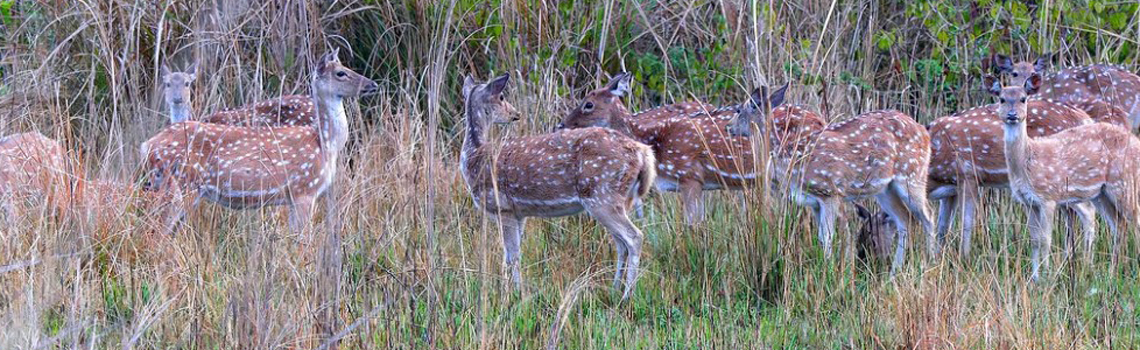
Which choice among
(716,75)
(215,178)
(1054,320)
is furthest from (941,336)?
(716,75)

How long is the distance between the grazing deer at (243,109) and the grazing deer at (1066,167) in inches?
142

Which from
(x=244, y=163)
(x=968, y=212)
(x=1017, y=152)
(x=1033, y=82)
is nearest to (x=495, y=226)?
(x=244, y=163)

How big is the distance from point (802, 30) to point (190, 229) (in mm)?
4736

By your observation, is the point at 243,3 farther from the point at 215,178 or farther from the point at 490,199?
the point at 490,199

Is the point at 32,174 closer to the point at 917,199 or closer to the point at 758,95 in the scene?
the point at 758,95

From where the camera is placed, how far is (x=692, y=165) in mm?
8523

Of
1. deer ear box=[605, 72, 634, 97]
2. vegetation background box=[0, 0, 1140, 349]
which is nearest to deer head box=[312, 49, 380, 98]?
vegetation background box=[0, 0, 1140, 349]

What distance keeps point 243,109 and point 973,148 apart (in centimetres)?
379

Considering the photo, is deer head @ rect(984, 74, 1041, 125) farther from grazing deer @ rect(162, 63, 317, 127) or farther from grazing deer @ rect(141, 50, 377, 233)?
grazing deer @ rect(162, 63, 317, 127)

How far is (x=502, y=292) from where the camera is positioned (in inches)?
222

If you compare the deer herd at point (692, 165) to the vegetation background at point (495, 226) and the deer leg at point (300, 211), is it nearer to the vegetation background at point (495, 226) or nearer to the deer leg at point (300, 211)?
the deer leg at point (300, 211)

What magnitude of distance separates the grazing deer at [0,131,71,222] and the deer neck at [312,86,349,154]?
1.29 meters

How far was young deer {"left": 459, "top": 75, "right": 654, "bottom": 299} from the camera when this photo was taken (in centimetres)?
671

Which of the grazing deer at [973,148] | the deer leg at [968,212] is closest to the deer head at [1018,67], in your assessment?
the grazing deer at [973,148]
